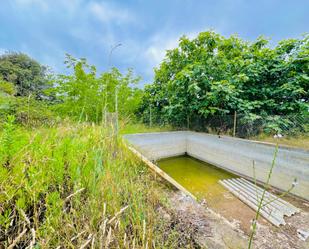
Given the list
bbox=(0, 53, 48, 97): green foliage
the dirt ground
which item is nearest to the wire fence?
the dirt ground

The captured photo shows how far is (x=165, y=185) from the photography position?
1654 millimetres

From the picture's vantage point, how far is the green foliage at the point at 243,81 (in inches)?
173

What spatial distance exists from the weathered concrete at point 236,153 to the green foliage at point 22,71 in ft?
36.5

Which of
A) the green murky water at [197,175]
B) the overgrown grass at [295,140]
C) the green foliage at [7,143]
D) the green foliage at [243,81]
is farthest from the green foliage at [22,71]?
the overgrown grass at [295,140]

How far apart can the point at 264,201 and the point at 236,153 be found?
5.38ft

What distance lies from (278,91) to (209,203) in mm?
4273

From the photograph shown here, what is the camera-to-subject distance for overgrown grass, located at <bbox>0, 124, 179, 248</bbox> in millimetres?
617

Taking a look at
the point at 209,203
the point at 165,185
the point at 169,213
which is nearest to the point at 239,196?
the point at 209,203

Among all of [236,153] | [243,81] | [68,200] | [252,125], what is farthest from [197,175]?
[68,200]

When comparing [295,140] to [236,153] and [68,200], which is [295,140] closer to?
[236,153]

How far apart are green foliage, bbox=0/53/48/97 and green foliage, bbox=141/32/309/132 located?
11.5m

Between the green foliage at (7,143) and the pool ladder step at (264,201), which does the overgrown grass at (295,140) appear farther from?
the green foliage at (7,143)

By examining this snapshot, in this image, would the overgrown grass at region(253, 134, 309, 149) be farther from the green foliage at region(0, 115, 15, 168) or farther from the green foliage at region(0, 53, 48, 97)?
the green foliage at region(0, 53, 48, 97)

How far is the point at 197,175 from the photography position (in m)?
3.98
